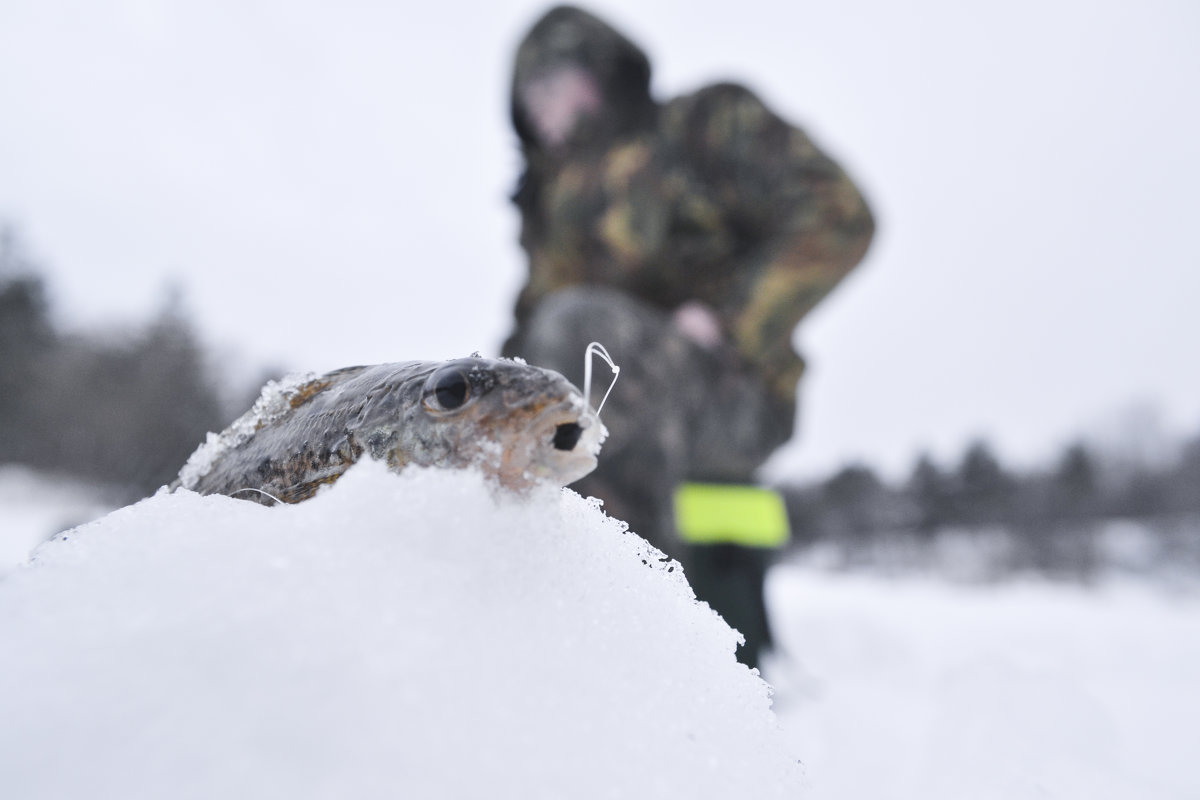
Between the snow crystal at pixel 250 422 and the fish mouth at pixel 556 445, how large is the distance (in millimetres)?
276

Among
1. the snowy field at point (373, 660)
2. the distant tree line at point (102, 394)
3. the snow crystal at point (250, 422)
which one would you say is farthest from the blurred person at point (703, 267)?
the distant tree line at point (102, 394)

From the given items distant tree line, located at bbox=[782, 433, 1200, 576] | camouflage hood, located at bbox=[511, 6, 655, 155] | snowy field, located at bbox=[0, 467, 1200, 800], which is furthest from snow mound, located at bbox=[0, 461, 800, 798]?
distant tree line, located at bbox=[782, 433, 1200, 576]

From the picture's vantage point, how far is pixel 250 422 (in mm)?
570

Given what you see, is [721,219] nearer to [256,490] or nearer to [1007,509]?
[256,490]

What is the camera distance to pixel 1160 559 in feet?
38.2

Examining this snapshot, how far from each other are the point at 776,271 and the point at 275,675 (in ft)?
6.55

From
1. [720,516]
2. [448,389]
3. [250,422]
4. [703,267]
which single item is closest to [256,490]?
[250,422]

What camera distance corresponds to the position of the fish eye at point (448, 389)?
0.39 m

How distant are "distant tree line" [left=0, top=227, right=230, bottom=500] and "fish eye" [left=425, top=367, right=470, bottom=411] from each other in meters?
12.4

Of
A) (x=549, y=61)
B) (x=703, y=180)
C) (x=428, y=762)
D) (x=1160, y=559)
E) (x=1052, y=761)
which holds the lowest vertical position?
(x=1160, y=559)

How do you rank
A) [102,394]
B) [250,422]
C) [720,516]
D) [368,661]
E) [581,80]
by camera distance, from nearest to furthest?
[368,661]
[250,422]
[720,516]
[581,80]
[102,394]

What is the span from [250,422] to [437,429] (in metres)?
0.28

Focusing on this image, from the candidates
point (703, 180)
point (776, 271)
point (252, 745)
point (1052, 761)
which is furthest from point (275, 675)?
point (703, 180)

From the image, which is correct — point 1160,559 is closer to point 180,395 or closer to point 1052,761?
point 1052,761
